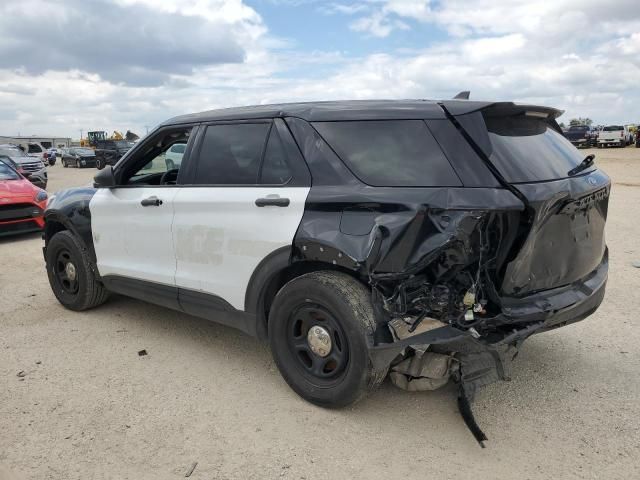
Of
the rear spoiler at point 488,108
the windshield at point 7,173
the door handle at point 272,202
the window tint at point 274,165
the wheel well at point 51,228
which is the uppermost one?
the rear spoiler at point 488,108

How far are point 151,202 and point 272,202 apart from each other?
1307mm

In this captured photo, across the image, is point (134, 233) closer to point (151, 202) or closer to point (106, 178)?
point (151, 202)

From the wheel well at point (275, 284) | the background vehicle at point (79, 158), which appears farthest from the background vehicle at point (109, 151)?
the wheel well at point (275, 284)

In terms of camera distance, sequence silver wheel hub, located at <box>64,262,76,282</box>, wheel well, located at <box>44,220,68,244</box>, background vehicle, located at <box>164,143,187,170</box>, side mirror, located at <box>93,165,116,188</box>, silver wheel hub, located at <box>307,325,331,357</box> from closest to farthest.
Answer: silver wheel hub, located at <box>307,325,331,357</box> → background vehicle, located at <box>164,143,187,170</box> → side mirror, located at <box>93,165,116,188</box> → silver wheel hub, located at <box>64,262,76,282</box> → wheel well, located at <box>44,220,68,244</box>

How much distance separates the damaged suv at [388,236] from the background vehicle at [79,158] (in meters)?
37.0

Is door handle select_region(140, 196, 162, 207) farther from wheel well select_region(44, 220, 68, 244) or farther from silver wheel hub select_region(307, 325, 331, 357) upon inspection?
silver wheel hub select_region(307, 325, 331, 357)

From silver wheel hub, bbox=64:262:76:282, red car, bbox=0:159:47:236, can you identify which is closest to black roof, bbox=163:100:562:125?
silver wheel hub, bbox=64:262:76:282

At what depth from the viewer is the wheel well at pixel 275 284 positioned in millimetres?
3381

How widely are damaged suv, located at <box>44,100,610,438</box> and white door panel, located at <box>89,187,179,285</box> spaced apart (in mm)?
125

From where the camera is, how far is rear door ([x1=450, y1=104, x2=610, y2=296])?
284 cm

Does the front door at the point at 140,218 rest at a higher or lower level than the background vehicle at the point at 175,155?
lower

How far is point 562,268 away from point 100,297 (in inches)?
164

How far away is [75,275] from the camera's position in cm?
512

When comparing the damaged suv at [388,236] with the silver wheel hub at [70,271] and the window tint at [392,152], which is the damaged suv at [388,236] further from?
the silver wheel hub at [70,271]
